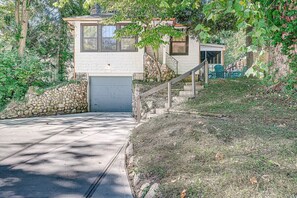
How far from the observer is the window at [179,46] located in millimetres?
16453

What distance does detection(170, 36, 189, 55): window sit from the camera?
54.0 ft

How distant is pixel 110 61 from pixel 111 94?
181 cm

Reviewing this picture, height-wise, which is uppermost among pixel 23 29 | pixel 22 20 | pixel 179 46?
pixel 22 20

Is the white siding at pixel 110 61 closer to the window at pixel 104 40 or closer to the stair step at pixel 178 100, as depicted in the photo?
the window at pixel 104 40

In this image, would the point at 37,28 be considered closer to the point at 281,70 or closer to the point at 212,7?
the point at 281,70

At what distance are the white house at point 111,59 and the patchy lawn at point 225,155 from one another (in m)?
9.20

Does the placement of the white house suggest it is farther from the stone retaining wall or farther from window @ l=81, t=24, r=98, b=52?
the stone retaining wall

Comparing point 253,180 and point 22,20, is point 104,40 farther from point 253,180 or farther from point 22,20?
point 253,180

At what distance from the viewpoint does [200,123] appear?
573 centimetres

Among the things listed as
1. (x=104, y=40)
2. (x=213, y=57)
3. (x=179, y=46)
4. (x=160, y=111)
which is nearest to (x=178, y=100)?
(x=160, y=111)

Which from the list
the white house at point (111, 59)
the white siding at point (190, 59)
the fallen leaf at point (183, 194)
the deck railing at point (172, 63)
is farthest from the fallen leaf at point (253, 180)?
the white siding at point (190, 59)

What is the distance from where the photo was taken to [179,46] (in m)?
16.5

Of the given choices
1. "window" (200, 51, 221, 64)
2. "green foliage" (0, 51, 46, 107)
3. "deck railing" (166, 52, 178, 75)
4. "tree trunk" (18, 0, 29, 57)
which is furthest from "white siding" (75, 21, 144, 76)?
"window" (200, 51, 221, 64)

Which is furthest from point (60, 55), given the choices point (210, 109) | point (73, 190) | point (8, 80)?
point (73, 190)
